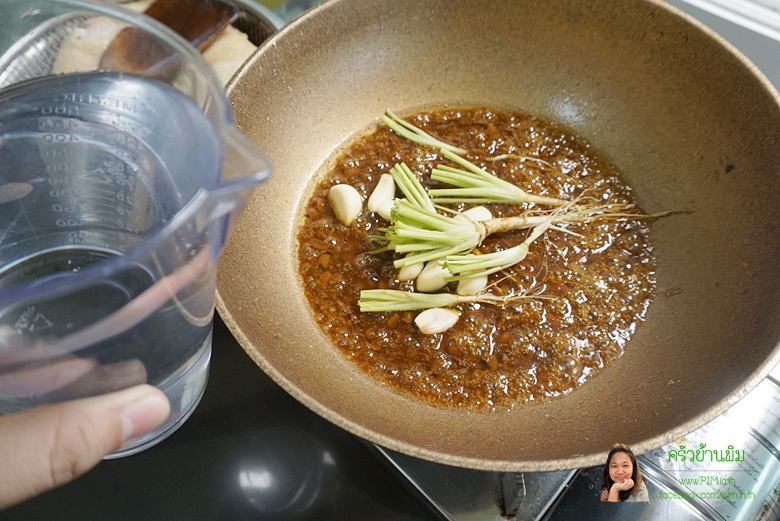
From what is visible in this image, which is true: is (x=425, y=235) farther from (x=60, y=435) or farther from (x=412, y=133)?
(x=60, y=435)

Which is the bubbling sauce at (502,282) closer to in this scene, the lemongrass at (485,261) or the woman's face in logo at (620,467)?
the lemongrass at (485,261)

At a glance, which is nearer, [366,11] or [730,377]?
[730,377]

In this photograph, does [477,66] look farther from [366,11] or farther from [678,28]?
[678,28]

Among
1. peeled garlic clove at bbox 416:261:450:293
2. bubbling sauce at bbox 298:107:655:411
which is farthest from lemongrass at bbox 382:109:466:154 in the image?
peeled garlic clove at bbox 416:261:450:293

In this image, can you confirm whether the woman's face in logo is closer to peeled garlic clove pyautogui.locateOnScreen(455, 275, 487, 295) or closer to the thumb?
peeled garlic clove pyautogui.locateOnScreen(455, 275, 487, 295)

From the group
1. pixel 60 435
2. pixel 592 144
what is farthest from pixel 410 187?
pixel 60 435

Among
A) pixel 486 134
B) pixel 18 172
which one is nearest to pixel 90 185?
pixel 18 172
